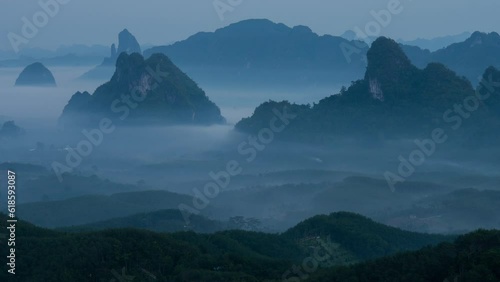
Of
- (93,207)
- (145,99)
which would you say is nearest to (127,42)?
(145,99)

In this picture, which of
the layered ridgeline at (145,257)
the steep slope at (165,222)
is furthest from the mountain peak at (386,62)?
the layered ridgeline at (145,257)

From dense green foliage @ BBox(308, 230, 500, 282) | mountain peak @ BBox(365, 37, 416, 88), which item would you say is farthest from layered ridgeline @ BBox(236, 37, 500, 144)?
dense green foliage @ BBox(308, 230, 500, 282)

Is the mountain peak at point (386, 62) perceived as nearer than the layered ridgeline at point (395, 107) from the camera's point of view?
Yes

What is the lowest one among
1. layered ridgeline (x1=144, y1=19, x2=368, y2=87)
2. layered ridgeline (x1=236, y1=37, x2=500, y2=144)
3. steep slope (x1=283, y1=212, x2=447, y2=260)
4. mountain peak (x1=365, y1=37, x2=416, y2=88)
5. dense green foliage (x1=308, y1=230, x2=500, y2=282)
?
dense green foliage (x1=308, y1=230, x2=500, y2=282)

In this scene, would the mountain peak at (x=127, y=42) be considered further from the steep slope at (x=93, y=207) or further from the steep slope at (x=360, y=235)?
the steep slope at (x=360, y=235)

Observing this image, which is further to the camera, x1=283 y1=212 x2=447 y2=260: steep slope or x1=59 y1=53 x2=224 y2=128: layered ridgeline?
x1=59 y1=53 x2=224 y2=128: layered ridgeline

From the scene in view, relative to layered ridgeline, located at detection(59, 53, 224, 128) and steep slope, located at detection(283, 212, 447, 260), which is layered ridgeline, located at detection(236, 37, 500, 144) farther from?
steep slope, located at detection(283, 212, 447, 260)
